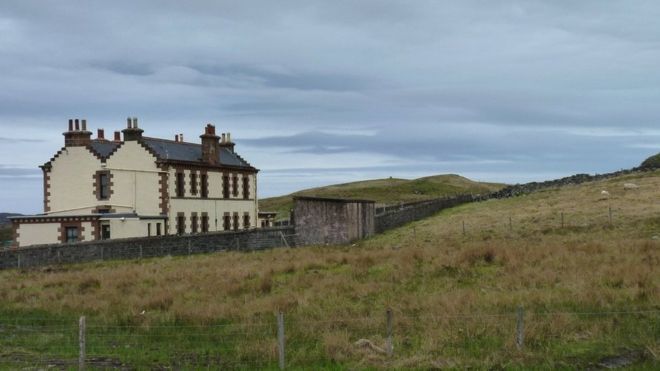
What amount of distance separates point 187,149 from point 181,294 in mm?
35863

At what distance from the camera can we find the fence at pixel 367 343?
11500 mm

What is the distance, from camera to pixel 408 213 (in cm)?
4947

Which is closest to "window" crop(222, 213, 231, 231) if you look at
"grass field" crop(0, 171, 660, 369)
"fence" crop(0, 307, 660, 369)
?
"grass field" crop(0, 171, 660, 369)

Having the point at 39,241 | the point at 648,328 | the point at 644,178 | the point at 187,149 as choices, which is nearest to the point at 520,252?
the point at 648,328

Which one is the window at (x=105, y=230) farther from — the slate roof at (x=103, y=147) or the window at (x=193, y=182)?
the window at (x=193, y=182)

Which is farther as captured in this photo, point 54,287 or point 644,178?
point 644,178

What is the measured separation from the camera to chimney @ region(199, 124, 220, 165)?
53750mm

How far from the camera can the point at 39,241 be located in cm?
4334

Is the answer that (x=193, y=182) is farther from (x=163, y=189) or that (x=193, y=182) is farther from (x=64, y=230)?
(x=64, y=230)

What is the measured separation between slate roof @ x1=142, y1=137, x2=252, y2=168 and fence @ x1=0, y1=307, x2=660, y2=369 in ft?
115

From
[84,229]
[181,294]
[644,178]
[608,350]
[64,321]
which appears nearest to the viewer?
[608,350]

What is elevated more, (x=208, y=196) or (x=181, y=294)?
(x=208, y=196)

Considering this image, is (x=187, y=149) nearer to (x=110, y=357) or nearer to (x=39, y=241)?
(x=39, y=241)

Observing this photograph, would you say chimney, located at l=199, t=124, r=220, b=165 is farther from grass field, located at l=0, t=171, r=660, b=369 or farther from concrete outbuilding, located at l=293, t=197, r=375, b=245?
grass field, located at l=0, t=171, r=660, b=369
